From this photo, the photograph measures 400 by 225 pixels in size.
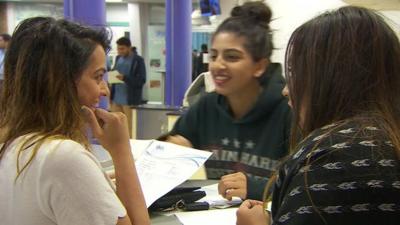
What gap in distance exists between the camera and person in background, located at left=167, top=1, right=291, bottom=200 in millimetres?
1817

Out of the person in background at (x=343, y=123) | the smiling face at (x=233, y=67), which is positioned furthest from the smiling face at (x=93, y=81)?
the smiling face at (x=233, y=67)

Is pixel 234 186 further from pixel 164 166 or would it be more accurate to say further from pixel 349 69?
pixel 349 69

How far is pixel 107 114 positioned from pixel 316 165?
67 cm

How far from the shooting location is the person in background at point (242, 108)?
1817 millimetres

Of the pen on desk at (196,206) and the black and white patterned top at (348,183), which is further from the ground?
the black and white patterned top at (348,183)

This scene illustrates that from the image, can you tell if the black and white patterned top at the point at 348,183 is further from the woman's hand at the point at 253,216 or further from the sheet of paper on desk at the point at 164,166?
the sheet of paper on desk at the point at 164,166

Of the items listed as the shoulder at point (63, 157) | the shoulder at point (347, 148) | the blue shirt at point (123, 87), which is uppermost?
the shoulder at point (347, 148)

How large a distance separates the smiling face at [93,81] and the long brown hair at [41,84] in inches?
1.8

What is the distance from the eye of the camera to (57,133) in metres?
1.10

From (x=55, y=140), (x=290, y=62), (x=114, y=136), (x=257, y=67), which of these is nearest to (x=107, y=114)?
(x=114, y=136)

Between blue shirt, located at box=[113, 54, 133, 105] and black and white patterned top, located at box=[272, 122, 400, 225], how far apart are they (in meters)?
6.50

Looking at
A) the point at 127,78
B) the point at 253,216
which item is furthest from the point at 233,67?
the point at 127,78

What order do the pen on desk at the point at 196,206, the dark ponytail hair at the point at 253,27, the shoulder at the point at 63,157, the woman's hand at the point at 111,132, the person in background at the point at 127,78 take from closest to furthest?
the shoulder at the point at 63,157, the woman's hand at the point at 111,132, the pen on desk at the point at 196,206, the dark ponytail hair at the point at 253,27, the person in background at the point at 127,78

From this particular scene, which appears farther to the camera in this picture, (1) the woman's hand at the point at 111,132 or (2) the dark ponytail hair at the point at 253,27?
(2) the dark ponytail hair at the point at 253,27
